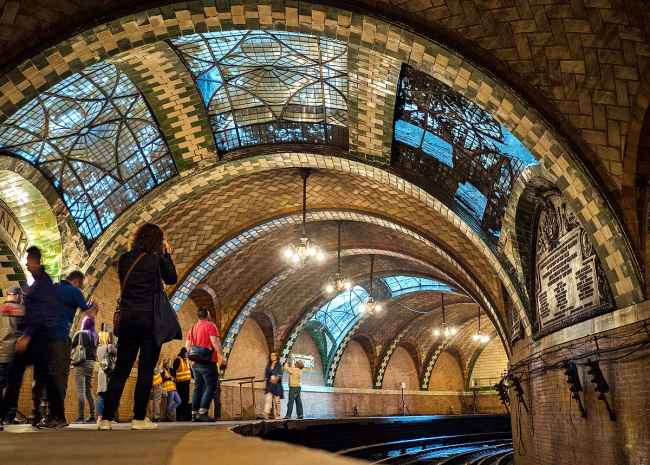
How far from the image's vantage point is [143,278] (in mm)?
4398

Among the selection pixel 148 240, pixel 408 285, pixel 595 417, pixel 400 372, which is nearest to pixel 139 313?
pixel 148 240

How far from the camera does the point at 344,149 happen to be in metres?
10.2

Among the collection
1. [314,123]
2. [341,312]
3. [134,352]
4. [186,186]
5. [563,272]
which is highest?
[314,123]

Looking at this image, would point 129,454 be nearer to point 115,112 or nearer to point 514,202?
point 514,202

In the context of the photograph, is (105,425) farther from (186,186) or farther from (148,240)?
(186,186)

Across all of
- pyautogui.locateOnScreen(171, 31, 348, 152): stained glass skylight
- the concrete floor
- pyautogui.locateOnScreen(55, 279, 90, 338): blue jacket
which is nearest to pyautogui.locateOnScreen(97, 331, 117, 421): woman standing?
pyautogui.locateOnScreen(55, 279, 90, 338): blue jacket

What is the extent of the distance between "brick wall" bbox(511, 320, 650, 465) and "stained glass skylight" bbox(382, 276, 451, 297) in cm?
1042

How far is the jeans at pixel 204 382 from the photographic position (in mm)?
7461

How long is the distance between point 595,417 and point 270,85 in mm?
6393

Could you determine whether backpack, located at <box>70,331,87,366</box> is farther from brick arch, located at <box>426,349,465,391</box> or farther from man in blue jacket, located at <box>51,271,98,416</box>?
brick arch, located at <box>426,349,465,391</box>

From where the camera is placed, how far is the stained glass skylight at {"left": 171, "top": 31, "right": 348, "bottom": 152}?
8.72 metres

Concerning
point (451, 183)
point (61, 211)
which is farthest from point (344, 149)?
point (61, 211)

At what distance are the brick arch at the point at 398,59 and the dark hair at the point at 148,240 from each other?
10.8ft

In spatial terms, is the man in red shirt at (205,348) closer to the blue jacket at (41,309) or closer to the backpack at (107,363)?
the backpack at (107,363)
